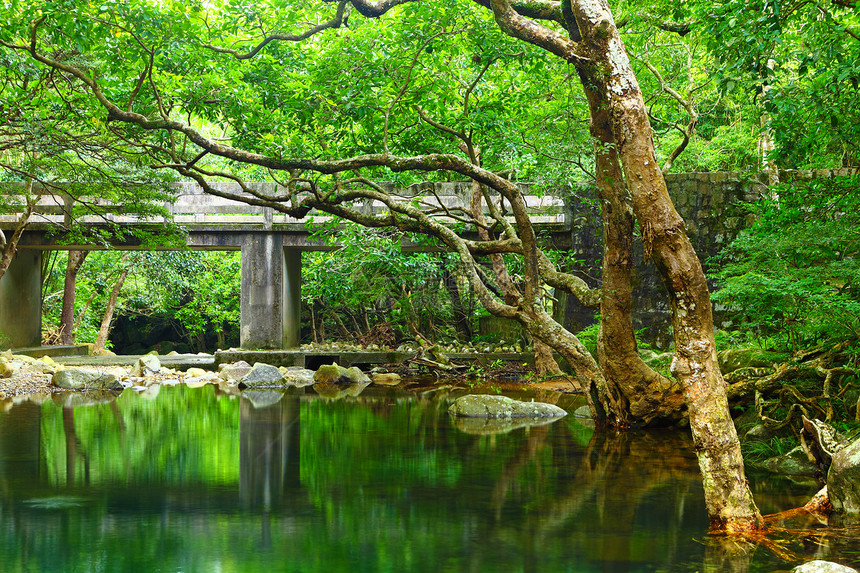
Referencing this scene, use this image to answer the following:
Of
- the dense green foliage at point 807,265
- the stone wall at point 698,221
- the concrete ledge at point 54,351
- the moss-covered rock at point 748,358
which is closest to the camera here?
the dense green foliage at point 807,265

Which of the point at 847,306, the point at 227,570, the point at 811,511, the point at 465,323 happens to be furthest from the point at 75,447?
the point at 465,323

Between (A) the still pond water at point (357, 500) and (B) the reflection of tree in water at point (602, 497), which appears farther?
(B) the reflection of tree in water at point (602, 497)

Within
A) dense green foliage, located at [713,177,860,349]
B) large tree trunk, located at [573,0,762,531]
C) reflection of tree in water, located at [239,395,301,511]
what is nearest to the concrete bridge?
reflection of tree in water, located at [239,395,301,511]

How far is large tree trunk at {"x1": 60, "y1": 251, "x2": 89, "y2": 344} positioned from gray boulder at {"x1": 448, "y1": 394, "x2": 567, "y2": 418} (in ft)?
41.4

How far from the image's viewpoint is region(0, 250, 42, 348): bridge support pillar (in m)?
16.8

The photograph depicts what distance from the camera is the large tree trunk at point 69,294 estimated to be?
62.7 ft

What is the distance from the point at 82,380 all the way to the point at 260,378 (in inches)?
120

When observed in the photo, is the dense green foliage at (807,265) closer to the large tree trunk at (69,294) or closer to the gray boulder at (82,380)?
the gray boulder at (82,380)

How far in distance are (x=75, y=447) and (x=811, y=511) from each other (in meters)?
6.76

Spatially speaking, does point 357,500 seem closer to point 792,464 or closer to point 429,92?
point 792,464

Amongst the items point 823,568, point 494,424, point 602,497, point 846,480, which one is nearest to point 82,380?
point 494,424

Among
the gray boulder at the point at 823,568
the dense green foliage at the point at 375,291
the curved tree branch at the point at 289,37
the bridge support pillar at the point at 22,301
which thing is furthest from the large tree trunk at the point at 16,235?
the gray boulder at the point at 823,568

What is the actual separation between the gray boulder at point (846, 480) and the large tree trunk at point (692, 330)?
83 cm

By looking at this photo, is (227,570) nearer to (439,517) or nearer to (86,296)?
(439,517)
